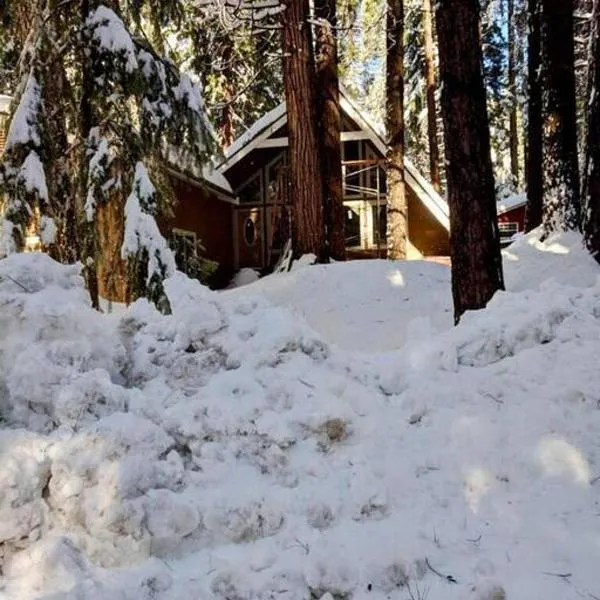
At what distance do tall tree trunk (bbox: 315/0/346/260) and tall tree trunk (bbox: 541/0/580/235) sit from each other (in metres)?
4.40

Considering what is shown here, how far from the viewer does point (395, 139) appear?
14273 millimetres

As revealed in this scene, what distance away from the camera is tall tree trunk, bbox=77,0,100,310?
584 cm

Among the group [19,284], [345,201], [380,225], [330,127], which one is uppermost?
[330,127]

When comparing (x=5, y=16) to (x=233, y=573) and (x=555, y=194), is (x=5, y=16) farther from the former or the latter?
(x=555, y=194)

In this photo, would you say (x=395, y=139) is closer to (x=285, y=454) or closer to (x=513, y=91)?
(x=285, y=454)

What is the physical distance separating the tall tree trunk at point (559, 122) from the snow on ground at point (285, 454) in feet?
15.3

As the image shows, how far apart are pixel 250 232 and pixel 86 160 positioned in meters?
13.4

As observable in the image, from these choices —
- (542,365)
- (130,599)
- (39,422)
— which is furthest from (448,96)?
(130,599)

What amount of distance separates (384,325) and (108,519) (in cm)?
605

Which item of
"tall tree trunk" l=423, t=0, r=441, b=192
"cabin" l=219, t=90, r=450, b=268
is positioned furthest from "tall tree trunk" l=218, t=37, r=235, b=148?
"tall tree trunk" l=423, t=0, r=441, b=192

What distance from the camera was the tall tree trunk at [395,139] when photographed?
46.5 feet

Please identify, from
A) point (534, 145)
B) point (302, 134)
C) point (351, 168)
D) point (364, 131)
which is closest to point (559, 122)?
point (534, 145)

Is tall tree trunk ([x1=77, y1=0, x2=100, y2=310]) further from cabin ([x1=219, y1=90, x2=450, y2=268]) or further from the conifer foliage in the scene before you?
cabin ([x1=219, y1=90, x2=450, y2=268])

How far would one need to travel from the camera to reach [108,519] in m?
2.88
